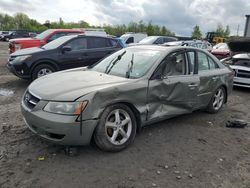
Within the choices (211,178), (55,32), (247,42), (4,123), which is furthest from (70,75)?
(247,42)

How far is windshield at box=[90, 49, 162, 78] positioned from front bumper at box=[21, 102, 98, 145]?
3.85 feet

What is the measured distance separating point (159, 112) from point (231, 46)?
8744 mm

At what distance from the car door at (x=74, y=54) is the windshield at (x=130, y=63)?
3374mm

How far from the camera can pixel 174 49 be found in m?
4.64

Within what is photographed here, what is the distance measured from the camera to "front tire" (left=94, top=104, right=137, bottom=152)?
3512 millimetres

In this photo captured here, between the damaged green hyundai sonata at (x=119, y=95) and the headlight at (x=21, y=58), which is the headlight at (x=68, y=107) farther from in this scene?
the headlight at (x=21, y=58)

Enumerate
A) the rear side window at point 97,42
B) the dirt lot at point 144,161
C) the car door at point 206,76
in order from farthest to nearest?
the rear side window at point 97,42 → the car door at point 206,76 → the dirt lot at point 144,161

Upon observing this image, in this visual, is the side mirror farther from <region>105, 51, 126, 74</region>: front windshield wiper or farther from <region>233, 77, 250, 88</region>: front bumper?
<region>233, 77, 250, 88</region>: front bumper

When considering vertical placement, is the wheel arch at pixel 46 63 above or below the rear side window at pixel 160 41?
below

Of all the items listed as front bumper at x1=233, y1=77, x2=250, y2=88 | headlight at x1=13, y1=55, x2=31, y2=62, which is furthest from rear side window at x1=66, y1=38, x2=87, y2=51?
front bumper at x1=233, y1=77, x2=250, y2=88

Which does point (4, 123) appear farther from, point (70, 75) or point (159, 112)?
point (159, 112)

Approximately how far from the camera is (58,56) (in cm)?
792

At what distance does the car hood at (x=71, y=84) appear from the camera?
134 inches

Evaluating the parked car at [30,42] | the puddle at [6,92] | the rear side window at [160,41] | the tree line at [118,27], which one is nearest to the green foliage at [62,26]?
the tree line at [118,27]
